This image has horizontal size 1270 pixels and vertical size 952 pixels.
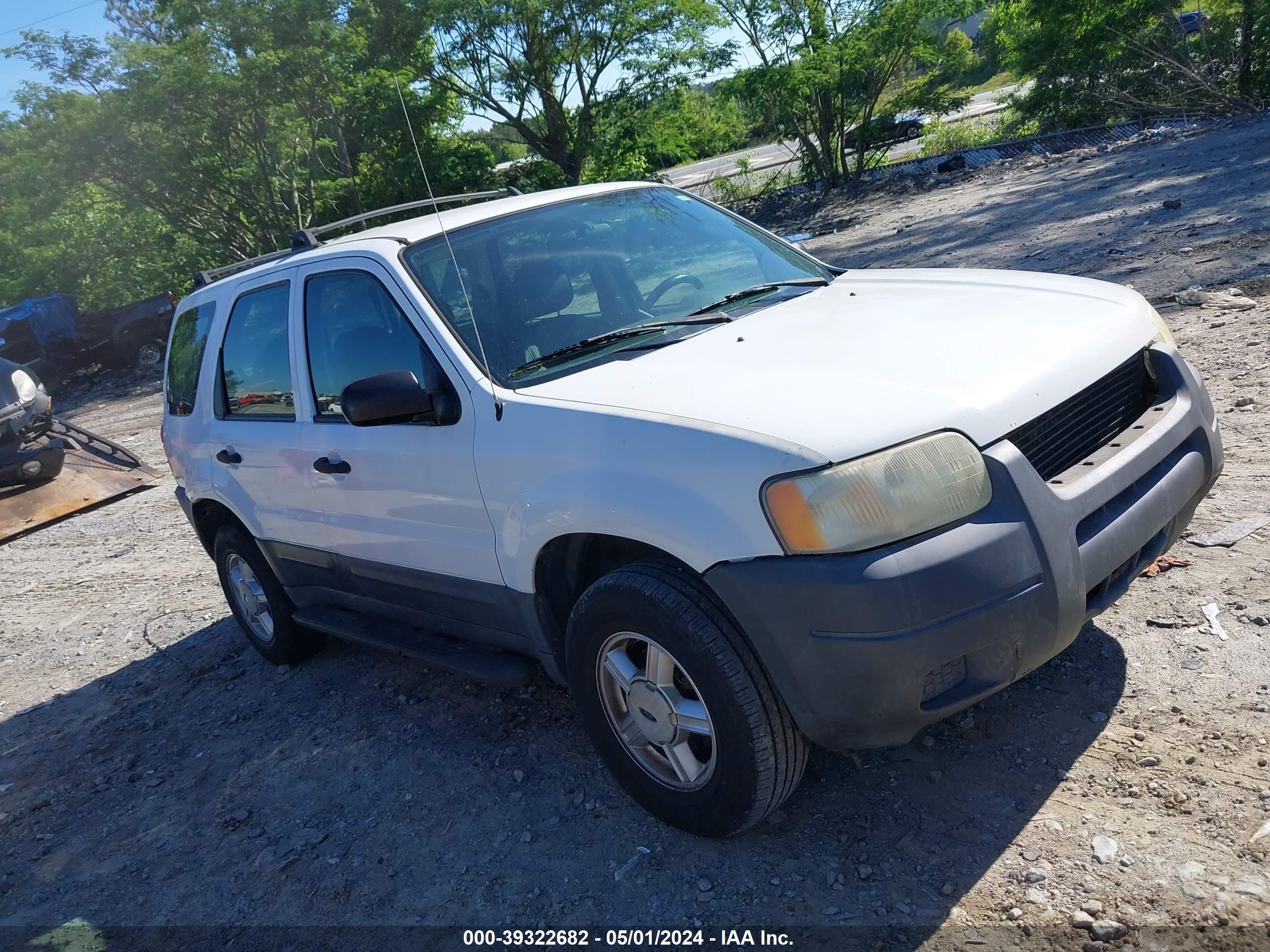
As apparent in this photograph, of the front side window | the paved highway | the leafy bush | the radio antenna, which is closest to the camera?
the radio antenna

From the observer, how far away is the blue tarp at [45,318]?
19.1m

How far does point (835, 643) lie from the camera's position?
254 centimetres

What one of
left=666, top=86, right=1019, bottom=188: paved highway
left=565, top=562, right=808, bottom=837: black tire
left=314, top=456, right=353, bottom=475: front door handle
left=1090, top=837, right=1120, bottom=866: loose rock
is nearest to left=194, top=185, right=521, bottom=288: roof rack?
left=314, top=456, right=353, bottom=475: front door handle

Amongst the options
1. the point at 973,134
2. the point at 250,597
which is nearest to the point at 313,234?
the point at 250,597

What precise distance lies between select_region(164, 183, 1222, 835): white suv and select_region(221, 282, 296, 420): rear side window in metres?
0.02

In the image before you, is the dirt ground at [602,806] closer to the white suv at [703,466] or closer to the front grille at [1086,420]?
the white suv at [703,466]

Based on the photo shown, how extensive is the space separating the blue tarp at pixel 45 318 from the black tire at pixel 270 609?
16.6m

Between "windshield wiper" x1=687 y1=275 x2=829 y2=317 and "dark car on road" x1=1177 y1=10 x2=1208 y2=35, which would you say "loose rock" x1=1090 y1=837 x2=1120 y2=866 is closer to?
"windshield wiper" x1=687 y1=275 x2=829 y2=317

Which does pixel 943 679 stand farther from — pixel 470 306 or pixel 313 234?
pixel 313 234

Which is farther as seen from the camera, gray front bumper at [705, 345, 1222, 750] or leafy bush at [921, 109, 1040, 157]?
leafy bush at [921, 109, 1040, 157]

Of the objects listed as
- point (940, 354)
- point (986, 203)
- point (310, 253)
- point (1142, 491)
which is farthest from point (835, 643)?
point (986, 203)

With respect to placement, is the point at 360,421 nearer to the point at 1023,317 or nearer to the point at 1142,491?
the point at 1023,317

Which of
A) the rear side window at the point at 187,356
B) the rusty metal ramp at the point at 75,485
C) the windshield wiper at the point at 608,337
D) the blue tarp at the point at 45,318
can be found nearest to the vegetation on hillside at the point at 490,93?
the blue tarp at the point at 45,318

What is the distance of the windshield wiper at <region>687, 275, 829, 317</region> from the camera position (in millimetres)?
3850
